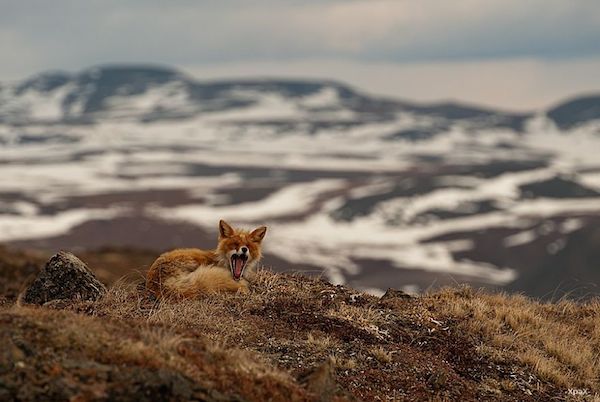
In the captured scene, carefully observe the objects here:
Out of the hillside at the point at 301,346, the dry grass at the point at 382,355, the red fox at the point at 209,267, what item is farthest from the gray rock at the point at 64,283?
the dry grass at the point at 382,355

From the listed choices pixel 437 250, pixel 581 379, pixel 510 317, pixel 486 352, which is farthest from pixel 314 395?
pixel 437 250

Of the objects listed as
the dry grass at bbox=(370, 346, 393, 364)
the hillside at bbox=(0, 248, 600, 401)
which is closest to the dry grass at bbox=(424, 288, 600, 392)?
the hillside at bbox=(0, 248, 600, 401)

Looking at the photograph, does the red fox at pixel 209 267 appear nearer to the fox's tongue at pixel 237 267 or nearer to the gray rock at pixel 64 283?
the fox's tongue at pixel 237 267

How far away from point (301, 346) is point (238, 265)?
2949 millimetres

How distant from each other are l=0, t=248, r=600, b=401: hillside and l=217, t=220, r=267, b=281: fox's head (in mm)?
541

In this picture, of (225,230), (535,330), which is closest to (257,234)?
(225,230)

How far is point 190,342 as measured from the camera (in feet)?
32.2

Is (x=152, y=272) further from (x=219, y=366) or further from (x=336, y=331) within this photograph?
(x=219, y=366)

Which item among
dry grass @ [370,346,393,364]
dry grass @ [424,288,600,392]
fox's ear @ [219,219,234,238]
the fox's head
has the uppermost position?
fox's ear @ [219,219,234,238]

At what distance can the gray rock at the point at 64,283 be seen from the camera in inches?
576

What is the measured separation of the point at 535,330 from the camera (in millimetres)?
15078

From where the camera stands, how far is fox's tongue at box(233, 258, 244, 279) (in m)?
14.7

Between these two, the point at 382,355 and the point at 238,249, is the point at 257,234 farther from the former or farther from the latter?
the point at 382,355

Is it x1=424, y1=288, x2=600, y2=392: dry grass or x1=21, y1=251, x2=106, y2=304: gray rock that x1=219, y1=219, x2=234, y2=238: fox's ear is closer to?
x1=21, y1=251, x2=106, y2=304: gray rock
